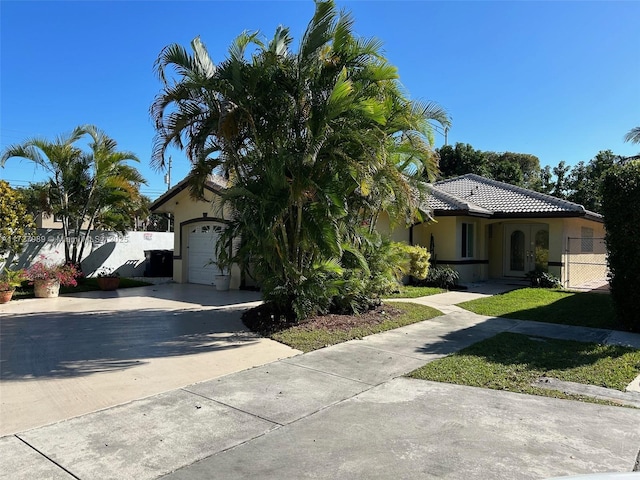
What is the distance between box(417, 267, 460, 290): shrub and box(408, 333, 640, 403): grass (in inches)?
311

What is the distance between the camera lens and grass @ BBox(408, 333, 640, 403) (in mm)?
5738

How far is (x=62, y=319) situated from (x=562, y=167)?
41757 millimetres

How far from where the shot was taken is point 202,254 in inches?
678

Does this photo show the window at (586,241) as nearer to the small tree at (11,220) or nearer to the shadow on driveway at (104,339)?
the shadow on driveway at (104,339)

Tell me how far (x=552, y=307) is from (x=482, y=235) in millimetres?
7163

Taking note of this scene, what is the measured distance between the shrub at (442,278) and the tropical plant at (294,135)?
287 inches

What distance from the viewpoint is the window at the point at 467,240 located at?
56.3ft

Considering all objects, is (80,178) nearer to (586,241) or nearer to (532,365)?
(532,365)

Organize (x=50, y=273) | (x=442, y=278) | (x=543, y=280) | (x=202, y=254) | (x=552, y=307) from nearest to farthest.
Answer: (x=552, y=307), (x=50, y=273), (x=442, y=278), (x=543, y=280), (x=202, y=254)

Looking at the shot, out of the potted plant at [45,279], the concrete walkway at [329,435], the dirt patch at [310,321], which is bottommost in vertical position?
the concrete walkway at [329,435]

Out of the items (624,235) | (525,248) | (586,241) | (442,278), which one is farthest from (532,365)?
(586,241)

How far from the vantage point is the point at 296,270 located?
351 inches

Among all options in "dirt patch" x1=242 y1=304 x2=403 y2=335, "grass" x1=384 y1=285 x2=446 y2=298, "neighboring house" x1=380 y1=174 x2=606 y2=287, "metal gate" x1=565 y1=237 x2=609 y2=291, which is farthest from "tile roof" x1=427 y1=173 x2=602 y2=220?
"dirt patch" x1=242 y1=304 x2=403 y2=335

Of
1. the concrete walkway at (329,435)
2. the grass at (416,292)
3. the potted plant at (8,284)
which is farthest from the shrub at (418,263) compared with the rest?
the potted plant at (8,284)
